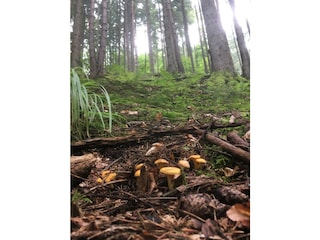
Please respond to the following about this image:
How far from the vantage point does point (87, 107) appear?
4.67 feet

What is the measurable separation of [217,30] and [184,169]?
94 cm

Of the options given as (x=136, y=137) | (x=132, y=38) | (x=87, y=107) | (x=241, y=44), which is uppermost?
(x=132, y=38)

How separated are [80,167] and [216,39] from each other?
1.16 m

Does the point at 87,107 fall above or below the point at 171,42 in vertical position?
below

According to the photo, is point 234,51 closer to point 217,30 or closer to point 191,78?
point 217,30

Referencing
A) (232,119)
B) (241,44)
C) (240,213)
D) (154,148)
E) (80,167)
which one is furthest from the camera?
(241,44)

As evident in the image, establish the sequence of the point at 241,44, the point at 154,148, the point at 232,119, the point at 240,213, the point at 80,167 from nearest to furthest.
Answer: the point at 240,213, the point at 80,167, the point at 154,148, the point at 232,119, the point at 241,44

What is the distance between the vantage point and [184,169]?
55.4 inches

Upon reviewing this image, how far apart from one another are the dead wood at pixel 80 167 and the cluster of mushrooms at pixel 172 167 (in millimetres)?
253

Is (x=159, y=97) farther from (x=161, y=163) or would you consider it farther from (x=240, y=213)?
(x=240, y=213)

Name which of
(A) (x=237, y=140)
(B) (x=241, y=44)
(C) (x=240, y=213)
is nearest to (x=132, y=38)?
(B) (x=241, y=44)

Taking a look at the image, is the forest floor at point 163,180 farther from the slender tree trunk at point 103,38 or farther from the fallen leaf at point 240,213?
the slender tree trunk at point 103,38
